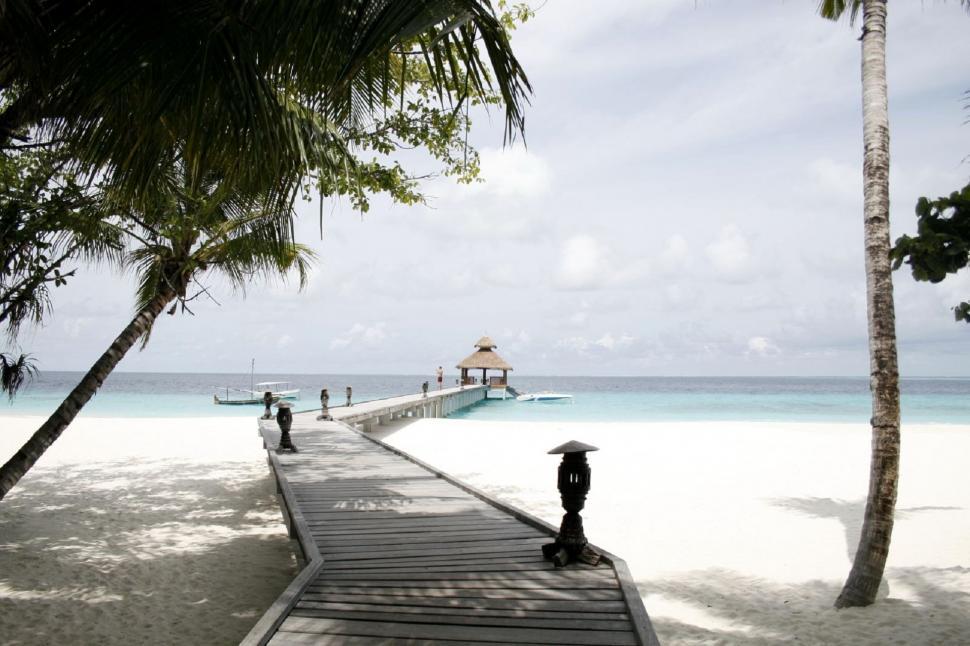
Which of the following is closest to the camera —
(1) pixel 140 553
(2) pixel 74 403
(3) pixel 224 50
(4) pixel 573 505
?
(3) pixel 224 50

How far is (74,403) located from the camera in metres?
6.31

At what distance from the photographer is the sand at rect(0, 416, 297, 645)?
18.0 feet

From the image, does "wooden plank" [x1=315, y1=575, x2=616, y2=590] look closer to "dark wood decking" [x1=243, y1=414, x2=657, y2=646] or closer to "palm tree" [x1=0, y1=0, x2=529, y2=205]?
"dark wood decking" [x1=243, y1=414, x2=657, y2=646]

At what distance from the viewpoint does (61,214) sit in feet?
18.7

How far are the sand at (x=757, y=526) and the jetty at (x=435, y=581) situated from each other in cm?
167

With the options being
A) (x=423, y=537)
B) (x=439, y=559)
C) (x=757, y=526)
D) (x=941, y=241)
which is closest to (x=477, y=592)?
(x=439, y=559)

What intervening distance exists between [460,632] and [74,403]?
491cm

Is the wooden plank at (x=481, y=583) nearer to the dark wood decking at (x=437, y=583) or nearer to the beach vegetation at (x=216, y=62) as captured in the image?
the dark wood decking at (x=437, y=583)

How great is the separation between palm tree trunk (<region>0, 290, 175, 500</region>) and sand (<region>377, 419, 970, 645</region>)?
232 inches

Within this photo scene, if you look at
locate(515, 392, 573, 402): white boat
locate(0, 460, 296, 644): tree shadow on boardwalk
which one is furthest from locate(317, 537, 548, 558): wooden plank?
locate(515, 392, 573, 402): white boat

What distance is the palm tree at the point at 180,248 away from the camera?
6.27 m

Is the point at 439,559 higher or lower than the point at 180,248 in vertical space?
lower

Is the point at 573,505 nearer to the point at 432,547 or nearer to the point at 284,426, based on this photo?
the point at 432,547

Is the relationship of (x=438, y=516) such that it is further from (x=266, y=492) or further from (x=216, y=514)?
(x=266, y=492)
